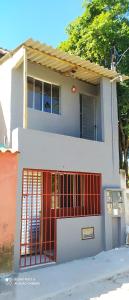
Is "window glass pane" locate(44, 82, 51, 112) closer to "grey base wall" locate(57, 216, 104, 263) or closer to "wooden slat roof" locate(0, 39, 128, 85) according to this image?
"wooden slat roof" locate(0, 39, 128, 85)

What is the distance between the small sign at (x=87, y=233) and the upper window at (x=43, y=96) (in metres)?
4.74

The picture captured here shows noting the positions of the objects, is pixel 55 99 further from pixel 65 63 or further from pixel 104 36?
pixel 104 36

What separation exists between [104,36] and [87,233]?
887 centimetres

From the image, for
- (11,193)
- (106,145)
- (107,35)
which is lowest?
(11,193)

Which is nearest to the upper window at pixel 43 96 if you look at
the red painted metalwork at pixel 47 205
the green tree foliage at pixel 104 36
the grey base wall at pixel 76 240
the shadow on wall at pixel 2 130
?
the shadow on wall at pixel 2 130

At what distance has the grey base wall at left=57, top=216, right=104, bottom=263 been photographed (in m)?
8.69

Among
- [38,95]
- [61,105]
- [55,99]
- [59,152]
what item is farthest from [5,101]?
[59,152]

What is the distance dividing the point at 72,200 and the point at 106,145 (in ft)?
8.20

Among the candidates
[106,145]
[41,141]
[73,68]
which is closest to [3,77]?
[73,68]

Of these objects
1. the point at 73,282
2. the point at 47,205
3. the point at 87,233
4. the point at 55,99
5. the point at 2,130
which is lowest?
the point at 73,282

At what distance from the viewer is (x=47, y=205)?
32.9 feet

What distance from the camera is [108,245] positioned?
9.95 metres

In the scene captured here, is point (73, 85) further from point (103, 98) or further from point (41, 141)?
point (41, 141)

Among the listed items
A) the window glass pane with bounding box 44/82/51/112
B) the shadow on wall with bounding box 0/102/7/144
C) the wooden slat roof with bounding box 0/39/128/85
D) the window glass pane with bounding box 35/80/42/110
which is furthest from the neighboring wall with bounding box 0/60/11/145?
the window glass pane with bounding box 44/82/51/112
